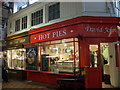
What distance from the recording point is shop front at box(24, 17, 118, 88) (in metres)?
6.31

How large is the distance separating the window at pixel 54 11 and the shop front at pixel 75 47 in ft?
2.69

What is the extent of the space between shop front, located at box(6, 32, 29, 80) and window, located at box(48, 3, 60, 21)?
2347mm

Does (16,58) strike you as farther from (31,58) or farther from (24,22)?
(24,22)

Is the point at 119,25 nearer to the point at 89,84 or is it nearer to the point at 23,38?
the point at 89,84

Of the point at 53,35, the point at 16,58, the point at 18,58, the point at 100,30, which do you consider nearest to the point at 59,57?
the point at 53,35

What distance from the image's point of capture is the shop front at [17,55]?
9447 millimetres

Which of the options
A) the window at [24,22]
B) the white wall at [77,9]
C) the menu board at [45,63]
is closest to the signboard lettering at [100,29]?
the white wall at [77,9]

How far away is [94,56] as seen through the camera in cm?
651

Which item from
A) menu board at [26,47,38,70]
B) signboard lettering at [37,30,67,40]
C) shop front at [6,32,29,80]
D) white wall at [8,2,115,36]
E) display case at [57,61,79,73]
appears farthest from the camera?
shop front at [6,32,29,80]

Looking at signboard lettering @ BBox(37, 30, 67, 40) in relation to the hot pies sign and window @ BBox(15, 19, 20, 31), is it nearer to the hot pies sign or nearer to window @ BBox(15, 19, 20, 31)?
the hot pies sign

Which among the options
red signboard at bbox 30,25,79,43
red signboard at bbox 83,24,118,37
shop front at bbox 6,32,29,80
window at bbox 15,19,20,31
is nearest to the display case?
red signboard at bbox 30,25,79,43

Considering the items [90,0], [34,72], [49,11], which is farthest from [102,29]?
[34,72]

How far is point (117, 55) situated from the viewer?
23.1 feet

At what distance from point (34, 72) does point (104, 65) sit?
473 centimetres
